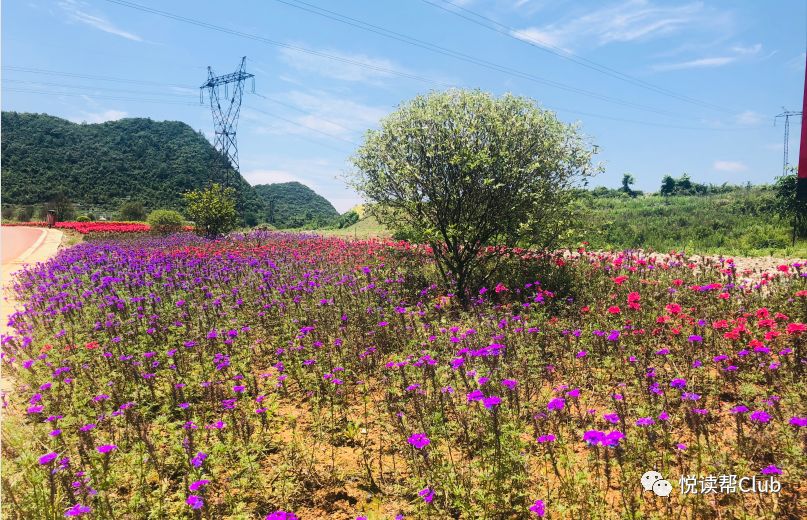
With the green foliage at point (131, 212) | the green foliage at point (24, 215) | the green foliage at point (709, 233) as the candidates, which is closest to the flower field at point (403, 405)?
the green foliage at point (709, 233)

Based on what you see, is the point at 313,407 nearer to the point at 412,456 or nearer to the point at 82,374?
the point at 412,456

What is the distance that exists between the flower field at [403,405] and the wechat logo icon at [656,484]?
0.11 m

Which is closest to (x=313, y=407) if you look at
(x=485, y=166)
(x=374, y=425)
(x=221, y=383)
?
(x=374, y=425)

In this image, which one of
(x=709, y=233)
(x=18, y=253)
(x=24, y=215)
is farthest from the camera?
(x=24, y=215)

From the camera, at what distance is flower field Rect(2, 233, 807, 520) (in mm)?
3215

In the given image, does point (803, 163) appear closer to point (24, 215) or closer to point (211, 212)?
point (211, 212)

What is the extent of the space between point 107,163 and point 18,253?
223ft

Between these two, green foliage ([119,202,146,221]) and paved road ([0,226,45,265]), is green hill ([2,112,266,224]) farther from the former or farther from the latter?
paved road ([0,226,45,265])

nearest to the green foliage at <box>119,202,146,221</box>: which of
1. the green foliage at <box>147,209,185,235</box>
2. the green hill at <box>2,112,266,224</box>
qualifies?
the green hill at <box>2,112,266,224</box>

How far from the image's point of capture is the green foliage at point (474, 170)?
8.27 metres

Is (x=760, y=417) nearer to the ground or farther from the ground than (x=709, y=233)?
nearer to the ground

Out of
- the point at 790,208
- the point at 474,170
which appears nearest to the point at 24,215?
the point at 474,170

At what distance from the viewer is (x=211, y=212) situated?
2345 cm

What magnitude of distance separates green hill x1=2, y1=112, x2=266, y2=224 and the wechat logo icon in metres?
60.1
